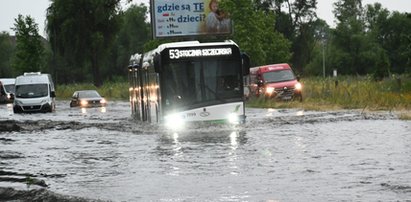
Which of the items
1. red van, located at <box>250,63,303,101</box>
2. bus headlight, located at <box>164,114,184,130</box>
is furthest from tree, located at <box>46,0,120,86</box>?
bus headlight, located at <box>164,114,184,130</box>

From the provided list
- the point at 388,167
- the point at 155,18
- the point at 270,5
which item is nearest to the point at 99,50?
the point at 270,5

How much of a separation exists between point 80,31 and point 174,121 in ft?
225

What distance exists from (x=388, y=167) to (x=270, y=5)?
303 feet

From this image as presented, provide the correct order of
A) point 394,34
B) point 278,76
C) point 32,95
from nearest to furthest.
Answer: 1. point 278,76
2. point 32,95
3. point 394,34

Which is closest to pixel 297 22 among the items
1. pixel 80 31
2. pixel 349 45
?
pixel 349 45

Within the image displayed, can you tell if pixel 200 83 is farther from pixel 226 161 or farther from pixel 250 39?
pixel 250 39

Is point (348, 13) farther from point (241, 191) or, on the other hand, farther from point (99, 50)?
point (241, 191)

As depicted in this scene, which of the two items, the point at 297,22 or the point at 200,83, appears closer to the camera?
the point at 200,83

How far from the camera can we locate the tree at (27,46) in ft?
288

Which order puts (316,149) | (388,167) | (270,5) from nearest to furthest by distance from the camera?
(388,167)
(316,149)
(270,5)

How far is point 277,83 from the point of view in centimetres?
4297

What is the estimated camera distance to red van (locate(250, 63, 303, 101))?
138 feet

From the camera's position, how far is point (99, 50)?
91.8 metres

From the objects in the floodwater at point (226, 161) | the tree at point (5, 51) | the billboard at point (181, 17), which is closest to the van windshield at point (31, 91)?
the billboard at point (181, 17)
